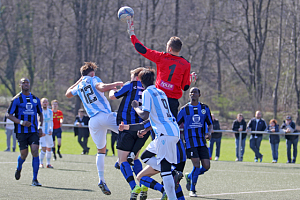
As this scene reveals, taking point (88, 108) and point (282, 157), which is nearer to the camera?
point (88, 108)

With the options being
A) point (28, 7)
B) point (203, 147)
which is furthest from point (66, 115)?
point (203, 147)

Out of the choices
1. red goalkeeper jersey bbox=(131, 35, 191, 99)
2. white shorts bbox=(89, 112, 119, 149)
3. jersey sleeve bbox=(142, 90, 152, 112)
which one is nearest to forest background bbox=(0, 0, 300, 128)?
white shorts bbox=(89, 112, 119, 149)

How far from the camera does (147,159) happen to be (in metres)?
5.96

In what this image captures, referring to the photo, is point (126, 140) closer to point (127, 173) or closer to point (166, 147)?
point (127, 173)

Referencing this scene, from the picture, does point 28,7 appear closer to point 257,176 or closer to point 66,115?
point 66,115

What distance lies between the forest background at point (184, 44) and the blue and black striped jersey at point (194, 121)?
2412cm

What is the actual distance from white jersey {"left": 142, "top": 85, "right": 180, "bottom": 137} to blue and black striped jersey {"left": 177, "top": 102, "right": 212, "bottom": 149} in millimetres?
2583

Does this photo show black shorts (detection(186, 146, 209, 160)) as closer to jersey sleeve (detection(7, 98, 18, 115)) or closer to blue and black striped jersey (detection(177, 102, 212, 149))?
blue and black striped jersey (detection(177, 102, 212, 149))

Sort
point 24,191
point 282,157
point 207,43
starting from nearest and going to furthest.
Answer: point 24,191
point 282,157
point 207,43

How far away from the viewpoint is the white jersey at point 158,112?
537 centimetres

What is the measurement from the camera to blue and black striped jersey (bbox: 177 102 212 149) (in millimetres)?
8005

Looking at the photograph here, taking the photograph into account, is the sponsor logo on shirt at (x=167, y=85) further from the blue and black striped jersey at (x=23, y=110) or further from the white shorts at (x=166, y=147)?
the blue and black striped jersey at (x=23, y=110)

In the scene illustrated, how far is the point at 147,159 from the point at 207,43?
94.5 ft

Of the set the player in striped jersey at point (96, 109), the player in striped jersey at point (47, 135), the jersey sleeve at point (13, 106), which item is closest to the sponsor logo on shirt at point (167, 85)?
the player in striped jersey at point (96, 109)
